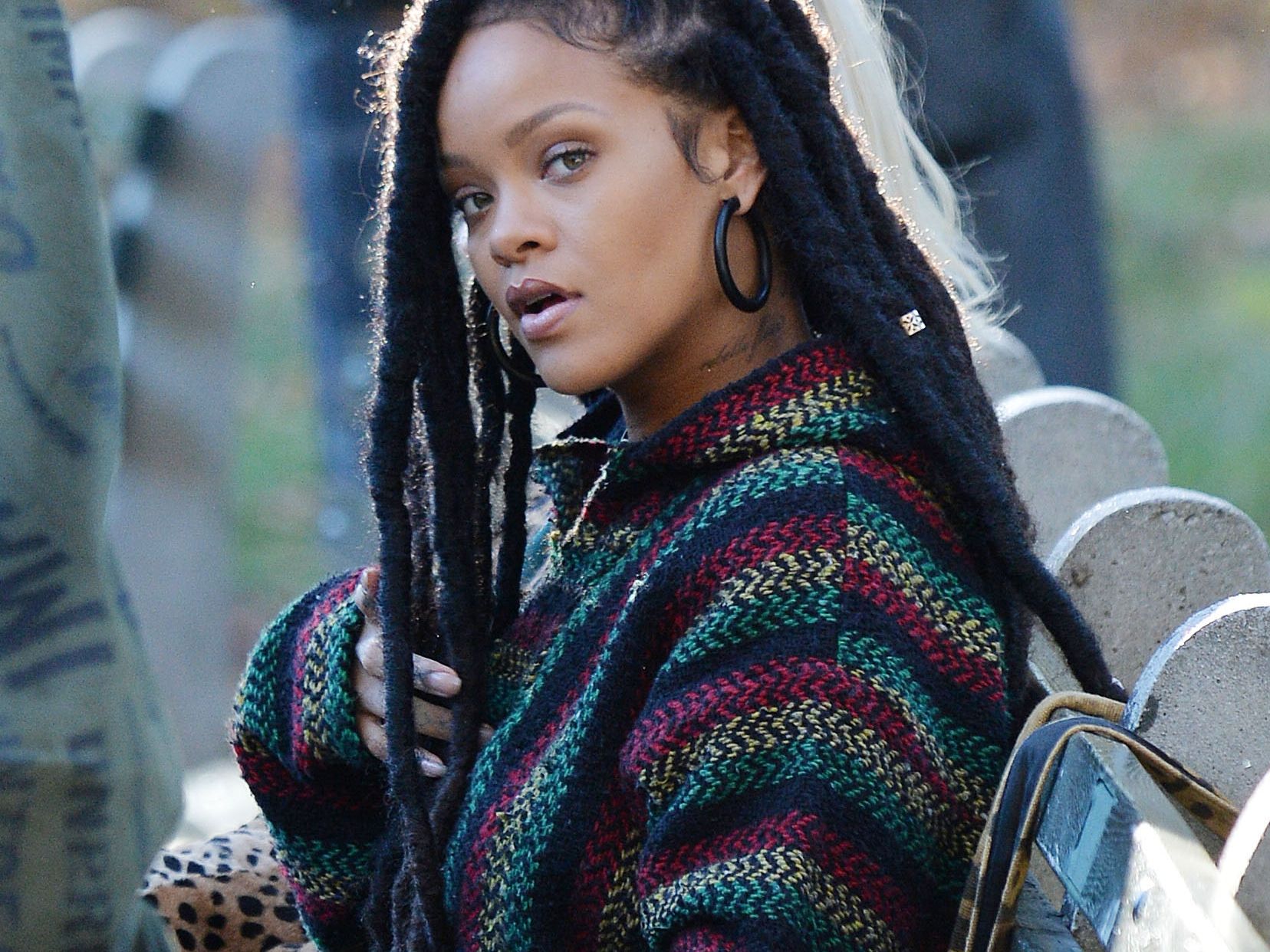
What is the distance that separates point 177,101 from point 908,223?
13.8 feet

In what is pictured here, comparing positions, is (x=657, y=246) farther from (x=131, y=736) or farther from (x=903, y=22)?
(x=903, y=22)

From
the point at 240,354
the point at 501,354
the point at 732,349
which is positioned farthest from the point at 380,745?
the point at 240,354

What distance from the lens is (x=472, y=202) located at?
1.96 metres

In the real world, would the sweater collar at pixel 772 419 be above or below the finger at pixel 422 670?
above

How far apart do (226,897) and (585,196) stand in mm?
1062

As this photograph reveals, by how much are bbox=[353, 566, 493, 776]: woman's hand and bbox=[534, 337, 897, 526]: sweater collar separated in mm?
336

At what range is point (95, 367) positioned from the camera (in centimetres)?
127

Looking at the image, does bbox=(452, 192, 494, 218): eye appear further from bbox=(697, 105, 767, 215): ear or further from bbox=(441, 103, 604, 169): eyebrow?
bbox=(697, 105, 767, 215): ear

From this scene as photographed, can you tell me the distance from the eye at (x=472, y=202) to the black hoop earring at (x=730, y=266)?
0.86ft

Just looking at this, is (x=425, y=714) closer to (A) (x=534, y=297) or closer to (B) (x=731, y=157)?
(A) (x=534, y=297)

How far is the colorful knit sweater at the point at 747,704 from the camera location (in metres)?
1.58

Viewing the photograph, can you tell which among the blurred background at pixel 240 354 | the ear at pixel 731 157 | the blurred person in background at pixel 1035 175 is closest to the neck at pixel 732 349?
the ear at pixel 731 157

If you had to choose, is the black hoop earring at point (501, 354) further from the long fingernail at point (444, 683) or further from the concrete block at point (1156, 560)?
the concrete block at point (1156, 560)

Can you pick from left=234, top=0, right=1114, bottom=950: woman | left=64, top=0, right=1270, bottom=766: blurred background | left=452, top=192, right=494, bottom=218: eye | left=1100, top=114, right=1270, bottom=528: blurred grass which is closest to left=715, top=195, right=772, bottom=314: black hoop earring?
left=234, top=0, right=1114, bottom=950: woman
